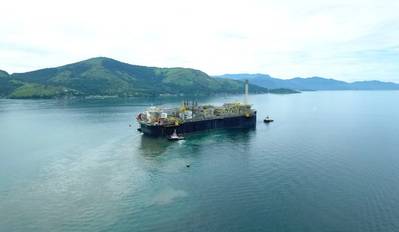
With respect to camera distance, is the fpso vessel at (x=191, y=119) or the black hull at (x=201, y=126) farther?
the fpso vessel at (x=191, y=119)

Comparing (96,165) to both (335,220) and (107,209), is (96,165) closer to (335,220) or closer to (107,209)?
(107,209)

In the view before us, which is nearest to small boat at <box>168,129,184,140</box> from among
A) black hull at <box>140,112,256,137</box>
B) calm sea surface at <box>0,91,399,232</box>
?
calm sea surface at <box>0,91,399,232</box>

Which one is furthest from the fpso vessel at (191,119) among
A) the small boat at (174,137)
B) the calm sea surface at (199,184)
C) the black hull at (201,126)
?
the calm sea surface at (199,184)

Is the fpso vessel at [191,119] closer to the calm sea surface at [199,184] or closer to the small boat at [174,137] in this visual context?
the small boat at [174,137]

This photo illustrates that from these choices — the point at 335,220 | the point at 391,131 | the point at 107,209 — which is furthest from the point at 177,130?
the point at 391,131

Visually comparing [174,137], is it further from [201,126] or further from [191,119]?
[201,126]

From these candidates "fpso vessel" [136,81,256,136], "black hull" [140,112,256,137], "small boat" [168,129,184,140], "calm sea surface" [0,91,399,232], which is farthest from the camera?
"fpso vessel" [136,81,256,136]

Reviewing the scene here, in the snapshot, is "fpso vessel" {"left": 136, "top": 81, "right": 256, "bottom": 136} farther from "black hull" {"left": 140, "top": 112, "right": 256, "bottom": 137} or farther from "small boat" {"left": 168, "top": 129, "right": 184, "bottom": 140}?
"small boat" {"left": 168, "top": 129, "right": 184, "bottom": 140}
